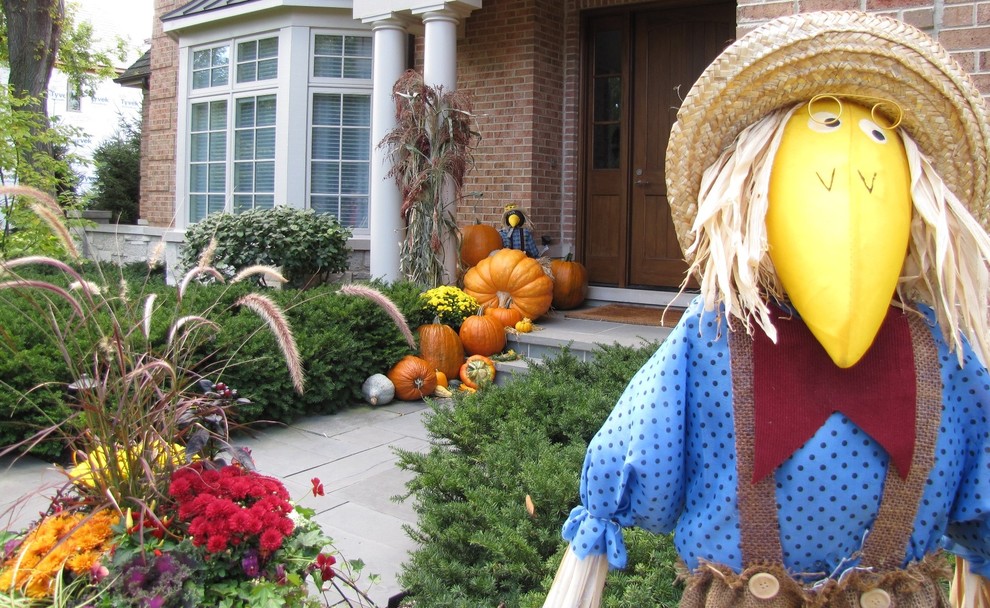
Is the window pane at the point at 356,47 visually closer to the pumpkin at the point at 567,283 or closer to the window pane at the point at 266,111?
the window pane at the point at 266,111

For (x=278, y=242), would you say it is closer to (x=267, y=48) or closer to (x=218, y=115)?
(x=267, y=48)

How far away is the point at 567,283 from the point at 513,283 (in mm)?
812

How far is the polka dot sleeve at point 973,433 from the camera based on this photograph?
145 centimetres

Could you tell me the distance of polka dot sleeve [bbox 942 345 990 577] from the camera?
4.75ft

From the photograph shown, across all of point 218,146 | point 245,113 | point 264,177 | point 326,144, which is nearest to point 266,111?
point 245,113

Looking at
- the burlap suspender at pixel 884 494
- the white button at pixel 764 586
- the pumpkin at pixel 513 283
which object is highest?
the pumpkin at pixel 513 283

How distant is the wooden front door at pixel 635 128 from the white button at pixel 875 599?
655cm

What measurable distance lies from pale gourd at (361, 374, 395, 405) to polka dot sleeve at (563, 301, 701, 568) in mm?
4750

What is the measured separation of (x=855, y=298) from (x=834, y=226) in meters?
0.12

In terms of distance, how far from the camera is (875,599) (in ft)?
4.62

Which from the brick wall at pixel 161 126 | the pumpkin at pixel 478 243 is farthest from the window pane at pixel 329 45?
the brick wall at pixel 161 126

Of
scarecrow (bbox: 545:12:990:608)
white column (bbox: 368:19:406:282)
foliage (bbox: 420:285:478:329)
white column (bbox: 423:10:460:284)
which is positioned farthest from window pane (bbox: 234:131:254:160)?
scarecrow (bbox: 545:12:990:608)

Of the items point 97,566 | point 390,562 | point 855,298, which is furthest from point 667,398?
point 390,562

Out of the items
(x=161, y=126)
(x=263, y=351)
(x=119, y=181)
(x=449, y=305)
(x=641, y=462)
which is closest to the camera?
(x=641, y=462)
